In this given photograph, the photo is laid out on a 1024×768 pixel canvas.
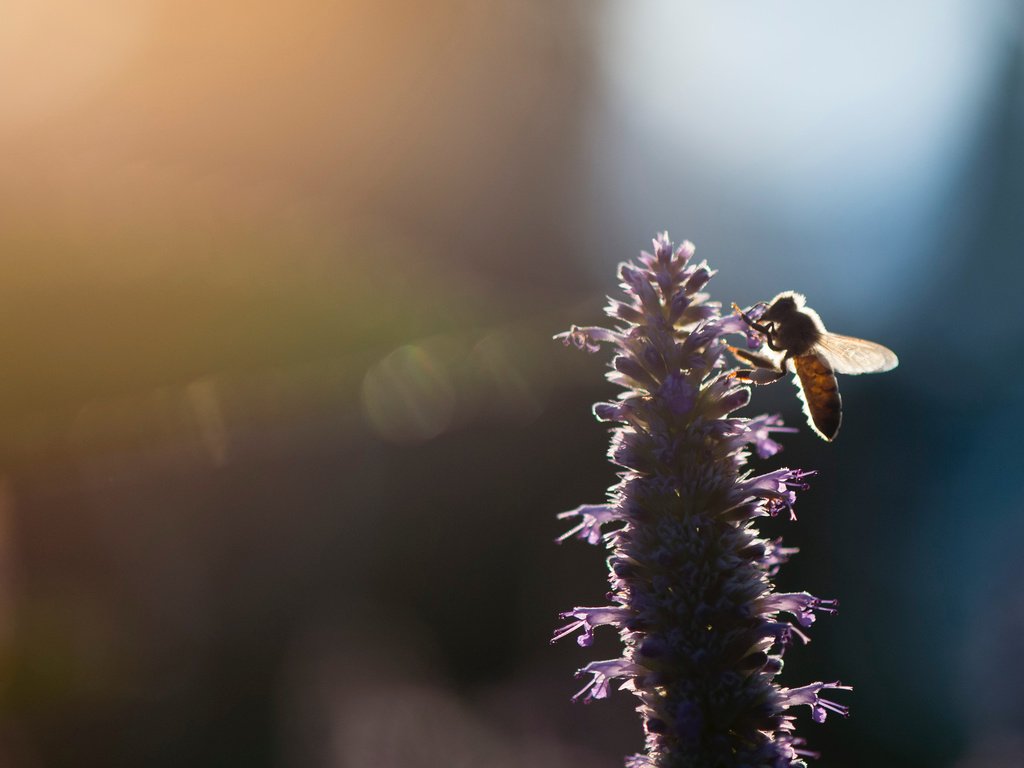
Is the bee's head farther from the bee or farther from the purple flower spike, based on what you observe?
the purple flower spike

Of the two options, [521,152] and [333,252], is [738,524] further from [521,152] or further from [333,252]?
[521,152]

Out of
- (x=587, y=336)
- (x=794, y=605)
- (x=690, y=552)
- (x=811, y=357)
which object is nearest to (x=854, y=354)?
(x=811, y=357)

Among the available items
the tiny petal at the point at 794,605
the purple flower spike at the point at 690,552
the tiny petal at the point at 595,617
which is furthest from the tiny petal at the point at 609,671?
the tiny petal at the point at 794,605

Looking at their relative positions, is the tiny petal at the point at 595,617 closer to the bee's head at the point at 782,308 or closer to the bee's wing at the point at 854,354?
the bee's head at the point at 782,308

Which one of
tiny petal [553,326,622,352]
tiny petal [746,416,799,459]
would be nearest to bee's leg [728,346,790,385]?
tiny petal [746,416,799,459]

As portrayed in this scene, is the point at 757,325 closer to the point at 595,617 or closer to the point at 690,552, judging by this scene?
the point at 690,552

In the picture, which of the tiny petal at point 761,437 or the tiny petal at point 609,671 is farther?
the tiny petal at point 761,437
